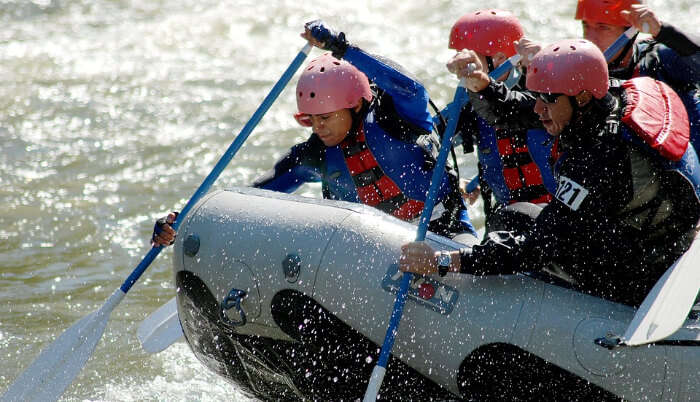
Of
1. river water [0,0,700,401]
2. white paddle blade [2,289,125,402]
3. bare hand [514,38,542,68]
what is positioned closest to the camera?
bare hand [514,38,542,68]

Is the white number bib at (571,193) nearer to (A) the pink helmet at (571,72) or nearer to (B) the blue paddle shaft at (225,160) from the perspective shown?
(A) the pink helmet at (571,72)

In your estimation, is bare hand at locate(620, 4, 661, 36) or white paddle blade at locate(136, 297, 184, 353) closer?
bare hand at locate(620, 4, 661, 36)

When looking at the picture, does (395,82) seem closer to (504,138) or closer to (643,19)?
(504,138)

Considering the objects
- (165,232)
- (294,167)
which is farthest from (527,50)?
(165,232)

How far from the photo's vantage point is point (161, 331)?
514 cm

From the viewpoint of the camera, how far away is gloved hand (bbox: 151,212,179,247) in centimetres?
471

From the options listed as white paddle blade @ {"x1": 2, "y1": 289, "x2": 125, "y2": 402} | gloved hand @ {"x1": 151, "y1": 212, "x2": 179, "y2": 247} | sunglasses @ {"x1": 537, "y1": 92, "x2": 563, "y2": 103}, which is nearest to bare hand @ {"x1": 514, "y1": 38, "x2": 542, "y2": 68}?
sunglasses @ {"x1": 537, "y1": 92, "x2": 563, "y2": 103}

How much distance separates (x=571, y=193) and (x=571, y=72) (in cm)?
46

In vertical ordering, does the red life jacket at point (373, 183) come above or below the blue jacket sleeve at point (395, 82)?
below

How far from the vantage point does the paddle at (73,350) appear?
484 cm

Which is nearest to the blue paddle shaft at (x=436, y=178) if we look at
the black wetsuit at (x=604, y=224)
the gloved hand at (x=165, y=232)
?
the black wetsuit at (x=604, y=224)

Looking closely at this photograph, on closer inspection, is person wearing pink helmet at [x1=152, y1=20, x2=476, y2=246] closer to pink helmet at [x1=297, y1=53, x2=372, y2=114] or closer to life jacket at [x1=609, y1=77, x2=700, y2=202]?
pink helmet at [x1=297, y1=53, x2=372, y2=114]

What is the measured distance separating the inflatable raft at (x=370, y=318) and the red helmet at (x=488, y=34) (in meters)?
1.22

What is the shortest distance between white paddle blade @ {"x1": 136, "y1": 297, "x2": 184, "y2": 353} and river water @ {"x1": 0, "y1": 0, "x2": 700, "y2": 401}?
462mm
